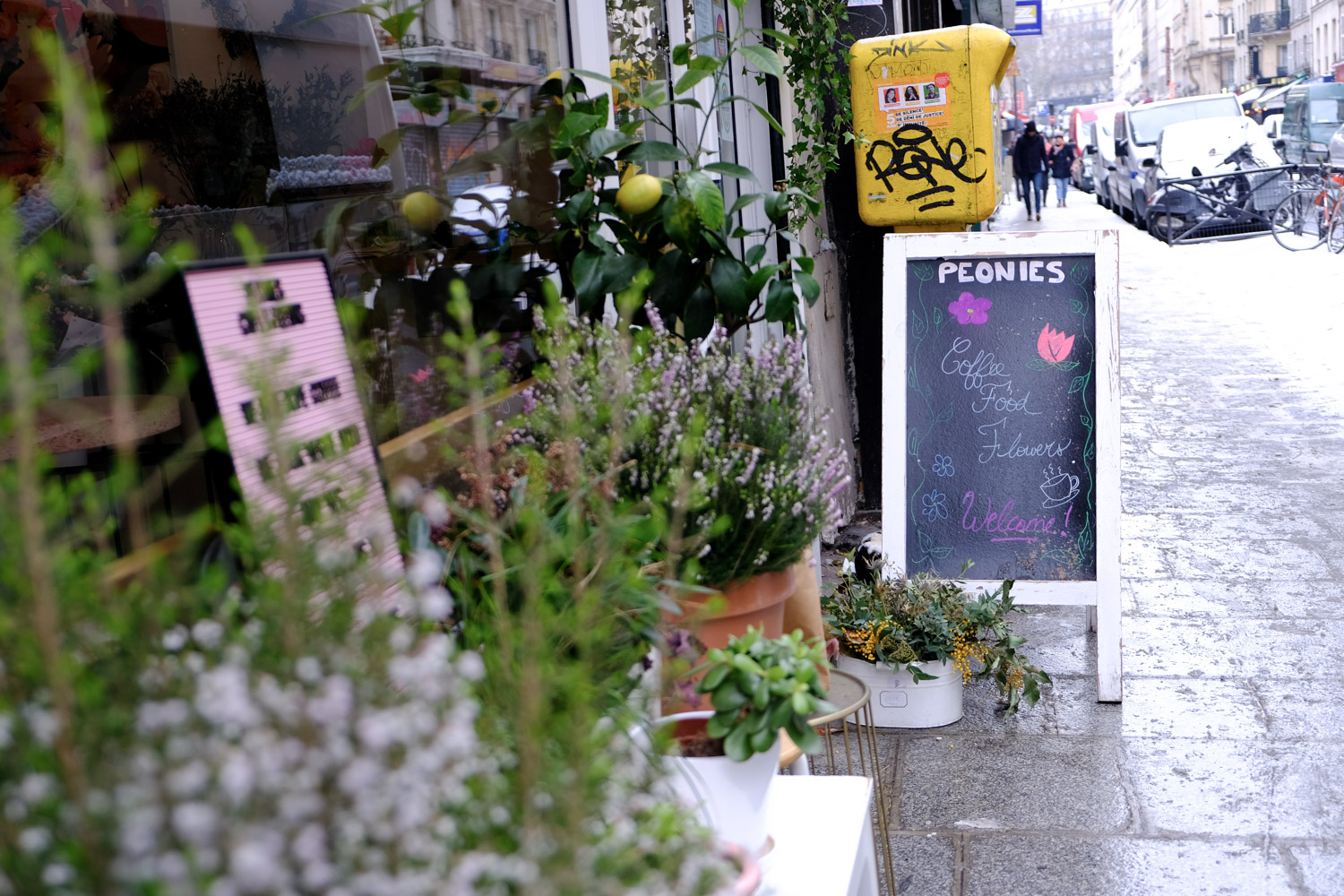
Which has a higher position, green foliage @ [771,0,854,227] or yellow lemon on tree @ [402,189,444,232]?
green foliage @ [771,0,854,227]

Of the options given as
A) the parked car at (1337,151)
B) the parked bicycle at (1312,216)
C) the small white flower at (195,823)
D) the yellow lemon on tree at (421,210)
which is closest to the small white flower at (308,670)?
the small white flower at (195,823)

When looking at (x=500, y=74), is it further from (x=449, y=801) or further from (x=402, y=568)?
(x=449, y=801)

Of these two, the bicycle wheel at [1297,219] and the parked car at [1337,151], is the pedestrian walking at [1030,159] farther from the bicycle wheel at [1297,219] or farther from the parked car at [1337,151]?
the bicycle wheel at [1297,219]

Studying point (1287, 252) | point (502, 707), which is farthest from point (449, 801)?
point (1287, 252)

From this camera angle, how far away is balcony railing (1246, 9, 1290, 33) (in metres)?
57.3

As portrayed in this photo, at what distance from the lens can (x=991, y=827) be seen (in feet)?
9.66

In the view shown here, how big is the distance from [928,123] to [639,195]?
2182 mm

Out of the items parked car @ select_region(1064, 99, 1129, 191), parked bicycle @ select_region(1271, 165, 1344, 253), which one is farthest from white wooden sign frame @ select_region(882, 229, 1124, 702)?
parked car @ select_region(1064, 99, 1129, 191)

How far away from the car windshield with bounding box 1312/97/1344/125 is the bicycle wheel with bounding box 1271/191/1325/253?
1077 cm

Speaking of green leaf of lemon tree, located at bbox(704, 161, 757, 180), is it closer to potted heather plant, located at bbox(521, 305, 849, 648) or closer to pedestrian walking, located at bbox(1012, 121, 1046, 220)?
potted heather plant, located at bbox(521, 305, 849, 648)

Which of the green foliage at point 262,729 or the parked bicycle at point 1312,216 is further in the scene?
the parked bicycle at point 1312,216

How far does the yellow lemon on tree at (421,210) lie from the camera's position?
2.80 meters

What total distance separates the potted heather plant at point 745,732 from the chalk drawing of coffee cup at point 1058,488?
88.5 inches

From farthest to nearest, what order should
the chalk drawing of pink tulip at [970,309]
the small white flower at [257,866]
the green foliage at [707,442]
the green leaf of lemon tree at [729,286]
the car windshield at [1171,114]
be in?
the car windshield at [1171,114], the chalk drawing of pink tulip at [970,309], the green leaf of lemon tree at [729,286], the green foliage at [707,442], the small white flower at [257,866]
